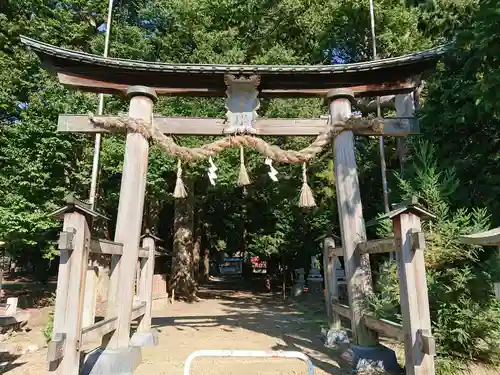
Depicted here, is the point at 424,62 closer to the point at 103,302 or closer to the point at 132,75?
the point at 132,75

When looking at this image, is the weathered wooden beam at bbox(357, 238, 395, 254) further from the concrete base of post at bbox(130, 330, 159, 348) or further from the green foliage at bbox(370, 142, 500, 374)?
the concrete base of post at bbox(130, 330, 159, 348)

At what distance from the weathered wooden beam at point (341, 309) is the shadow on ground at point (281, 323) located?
1.97ft

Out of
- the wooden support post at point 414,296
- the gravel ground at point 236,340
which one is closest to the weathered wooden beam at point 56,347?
the gravel ground at point 236,340

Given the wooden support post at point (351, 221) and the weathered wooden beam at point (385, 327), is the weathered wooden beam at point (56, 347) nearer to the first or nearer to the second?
the weathered wooden beam at point (385, 327)

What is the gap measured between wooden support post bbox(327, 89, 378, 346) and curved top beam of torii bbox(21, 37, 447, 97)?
37 cm

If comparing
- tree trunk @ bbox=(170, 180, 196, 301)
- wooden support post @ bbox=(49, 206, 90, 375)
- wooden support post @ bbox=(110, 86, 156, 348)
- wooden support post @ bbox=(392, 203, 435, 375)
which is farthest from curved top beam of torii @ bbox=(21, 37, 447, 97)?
tree trunk @ bbox=(170, 180, 196, 301)

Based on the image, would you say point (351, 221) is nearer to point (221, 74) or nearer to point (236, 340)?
point (221, 74)

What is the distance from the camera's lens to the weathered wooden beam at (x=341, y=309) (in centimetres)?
640

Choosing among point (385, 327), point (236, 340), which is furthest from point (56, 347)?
point (236, 340)

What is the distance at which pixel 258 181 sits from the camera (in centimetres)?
1452

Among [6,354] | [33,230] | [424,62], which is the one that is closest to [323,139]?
[424,62]

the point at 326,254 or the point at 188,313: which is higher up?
the point at 326,254

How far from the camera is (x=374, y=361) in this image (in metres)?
5.11

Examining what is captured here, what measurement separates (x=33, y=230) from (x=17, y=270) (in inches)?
840
